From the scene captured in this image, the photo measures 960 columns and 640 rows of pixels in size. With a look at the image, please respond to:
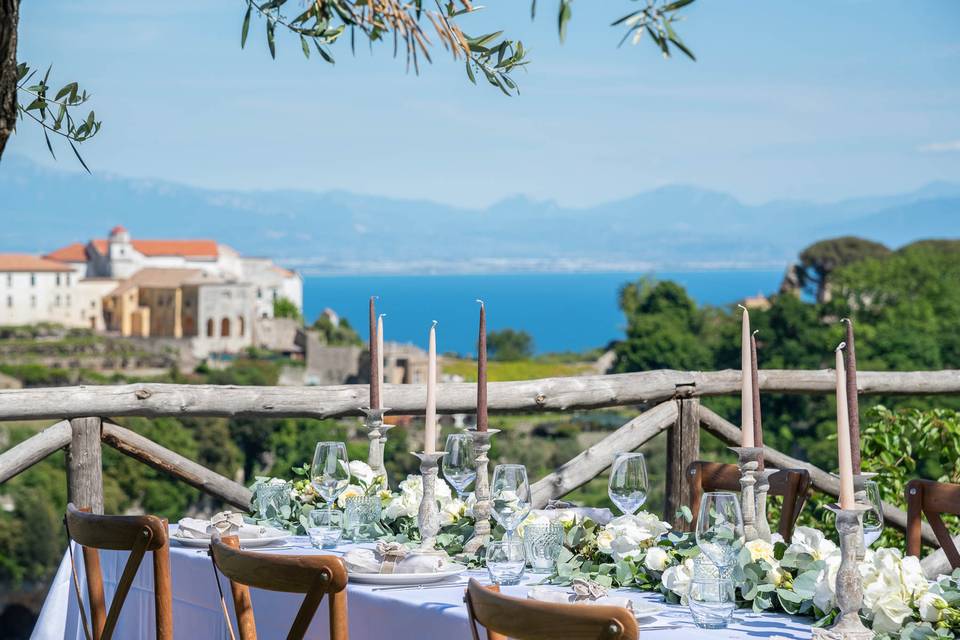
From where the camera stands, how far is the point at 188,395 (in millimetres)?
3500

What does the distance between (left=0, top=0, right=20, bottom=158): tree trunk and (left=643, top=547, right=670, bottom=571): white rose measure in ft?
4.08

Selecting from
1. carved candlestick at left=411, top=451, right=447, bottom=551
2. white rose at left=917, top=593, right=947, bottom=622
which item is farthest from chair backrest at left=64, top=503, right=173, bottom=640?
white rose at left=917, top=593, right=947, bottom=622

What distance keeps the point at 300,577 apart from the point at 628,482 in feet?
2.56

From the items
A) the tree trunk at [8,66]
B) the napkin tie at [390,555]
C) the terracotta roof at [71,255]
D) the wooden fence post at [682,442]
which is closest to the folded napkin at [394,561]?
the napkin tie at [390,555]

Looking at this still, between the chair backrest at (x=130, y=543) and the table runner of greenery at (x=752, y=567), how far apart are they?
51cm

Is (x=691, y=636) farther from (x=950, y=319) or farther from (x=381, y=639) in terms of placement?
(x=950, y=319)

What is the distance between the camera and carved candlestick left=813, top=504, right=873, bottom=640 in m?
1.73

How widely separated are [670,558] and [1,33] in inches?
53.8

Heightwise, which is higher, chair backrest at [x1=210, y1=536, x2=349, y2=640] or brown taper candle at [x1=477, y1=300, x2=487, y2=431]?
brown taper candle at [x1=477, y1=300, x2=487, y2=431]

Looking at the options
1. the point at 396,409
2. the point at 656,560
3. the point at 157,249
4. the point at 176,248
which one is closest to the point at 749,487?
the point at 656,560

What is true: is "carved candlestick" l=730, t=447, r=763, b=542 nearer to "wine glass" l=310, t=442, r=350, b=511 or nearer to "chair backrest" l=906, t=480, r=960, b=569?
"chair backrest" l=906, t=480, r=960, b=569

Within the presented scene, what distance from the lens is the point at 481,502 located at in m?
2.38

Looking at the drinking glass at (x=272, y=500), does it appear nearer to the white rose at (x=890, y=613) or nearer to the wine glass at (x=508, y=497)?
the wine glass at (x=508, y=497)

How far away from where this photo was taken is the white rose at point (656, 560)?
6.92ft
